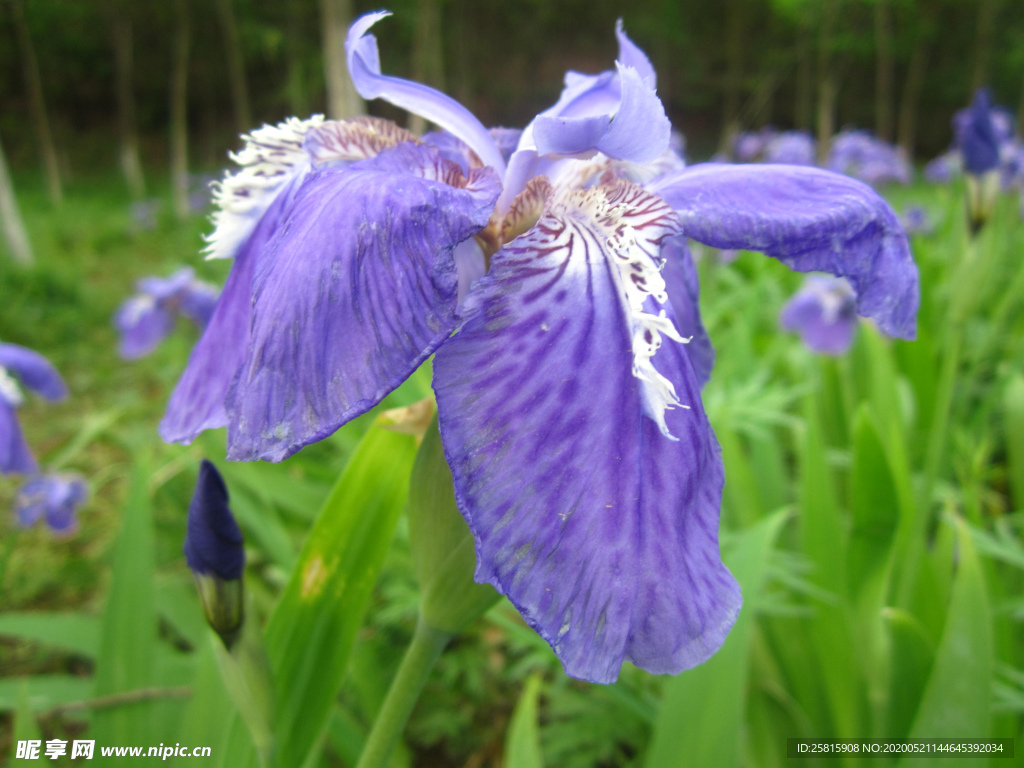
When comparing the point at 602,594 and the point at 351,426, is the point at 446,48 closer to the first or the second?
the point at 351,426

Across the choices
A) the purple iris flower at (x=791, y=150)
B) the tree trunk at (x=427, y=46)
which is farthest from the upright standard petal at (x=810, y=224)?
the tree trunk at (x=427, y=46)

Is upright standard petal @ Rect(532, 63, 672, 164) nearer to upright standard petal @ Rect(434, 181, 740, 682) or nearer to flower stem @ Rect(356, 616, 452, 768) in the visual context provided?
upright standard petal @ Rect(434, 181, 740, 682)

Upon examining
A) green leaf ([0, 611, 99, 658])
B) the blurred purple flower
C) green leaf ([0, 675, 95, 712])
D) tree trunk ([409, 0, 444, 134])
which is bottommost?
green leaf ([0, 675, 95, 712])

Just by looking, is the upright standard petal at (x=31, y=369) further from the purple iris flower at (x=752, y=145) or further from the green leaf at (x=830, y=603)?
the purple iris flower at (x=752, y=145)

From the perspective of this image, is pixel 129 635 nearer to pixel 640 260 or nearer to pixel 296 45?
pixel 640 260

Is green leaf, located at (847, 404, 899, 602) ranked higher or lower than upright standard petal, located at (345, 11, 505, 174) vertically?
lower

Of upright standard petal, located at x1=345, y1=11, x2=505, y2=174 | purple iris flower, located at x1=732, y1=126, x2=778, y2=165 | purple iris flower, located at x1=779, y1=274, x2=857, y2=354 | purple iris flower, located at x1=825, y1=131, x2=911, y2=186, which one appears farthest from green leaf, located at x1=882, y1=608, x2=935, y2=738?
purple iris flower, located at x1=732, y1=126, x2=778, y2=165

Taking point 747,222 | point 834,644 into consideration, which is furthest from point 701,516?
point 834,644
